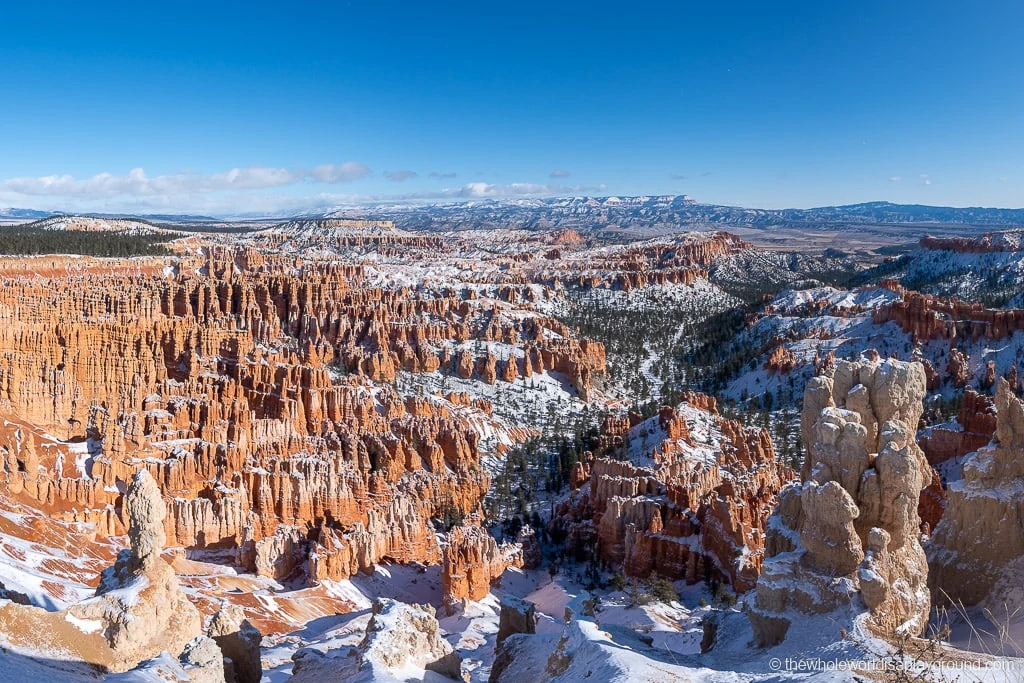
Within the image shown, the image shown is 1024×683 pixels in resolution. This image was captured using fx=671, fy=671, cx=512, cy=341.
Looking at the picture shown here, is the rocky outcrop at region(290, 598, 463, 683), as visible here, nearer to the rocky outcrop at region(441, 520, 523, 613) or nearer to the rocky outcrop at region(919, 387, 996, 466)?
the rocky outcrop at region(441, 520, 523, 613)

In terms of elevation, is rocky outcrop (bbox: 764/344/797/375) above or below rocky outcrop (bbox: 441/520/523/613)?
above

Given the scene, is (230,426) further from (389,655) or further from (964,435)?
(964,435)

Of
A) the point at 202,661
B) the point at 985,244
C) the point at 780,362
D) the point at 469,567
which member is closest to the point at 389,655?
the point at 202,661

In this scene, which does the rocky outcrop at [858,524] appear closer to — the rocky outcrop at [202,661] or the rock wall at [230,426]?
the rocky outcrop at [202,661]

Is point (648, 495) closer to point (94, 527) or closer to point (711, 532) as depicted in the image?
point (711, 532)

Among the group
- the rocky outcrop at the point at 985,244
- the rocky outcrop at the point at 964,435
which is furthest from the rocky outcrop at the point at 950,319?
the rocky outcrop at the point at 985,244

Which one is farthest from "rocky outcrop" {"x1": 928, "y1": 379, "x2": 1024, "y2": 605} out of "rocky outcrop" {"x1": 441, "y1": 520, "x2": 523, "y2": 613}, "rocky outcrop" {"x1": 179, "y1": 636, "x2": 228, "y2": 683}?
"rocky outcrop" {"x1": 441, "y1": 520, "x2": 523, "y2": 613}
